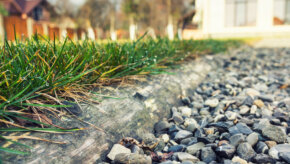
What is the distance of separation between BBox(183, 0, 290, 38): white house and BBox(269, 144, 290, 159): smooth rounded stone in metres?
10.9

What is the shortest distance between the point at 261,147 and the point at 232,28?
11.8 m

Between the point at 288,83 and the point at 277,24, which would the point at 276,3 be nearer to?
the point at 277,24

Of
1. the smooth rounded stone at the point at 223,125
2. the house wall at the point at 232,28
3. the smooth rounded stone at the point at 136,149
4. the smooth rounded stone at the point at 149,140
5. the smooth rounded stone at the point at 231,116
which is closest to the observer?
the smooth rounded stone at the point at 136,149

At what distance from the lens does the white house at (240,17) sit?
11445 mm

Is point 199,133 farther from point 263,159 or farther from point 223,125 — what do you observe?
point 263,159

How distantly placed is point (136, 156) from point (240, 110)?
923mm

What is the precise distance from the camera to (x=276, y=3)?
1178 centimetres

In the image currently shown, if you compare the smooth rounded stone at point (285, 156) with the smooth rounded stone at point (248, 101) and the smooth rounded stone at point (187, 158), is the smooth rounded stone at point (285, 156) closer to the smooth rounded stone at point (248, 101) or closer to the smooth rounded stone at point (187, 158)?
the smooth rounded stone at point (187, 158)

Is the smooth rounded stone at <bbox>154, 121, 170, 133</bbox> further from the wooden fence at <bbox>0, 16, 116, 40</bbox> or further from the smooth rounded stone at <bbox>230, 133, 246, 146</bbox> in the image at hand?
the wooden fence at <bbox>0, 16, 116, 40</bbox>

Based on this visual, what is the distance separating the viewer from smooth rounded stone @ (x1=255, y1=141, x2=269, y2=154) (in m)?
1.11

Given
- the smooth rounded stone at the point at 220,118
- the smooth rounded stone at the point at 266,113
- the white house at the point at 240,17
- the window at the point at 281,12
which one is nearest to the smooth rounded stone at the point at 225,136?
the smooth rounded stone at the point at 220,118

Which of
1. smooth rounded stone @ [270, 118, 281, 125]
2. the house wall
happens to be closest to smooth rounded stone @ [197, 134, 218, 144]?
smooth rounded stone @ [270, 118, 281, 125]

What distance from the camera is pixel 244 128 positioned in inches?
51.1

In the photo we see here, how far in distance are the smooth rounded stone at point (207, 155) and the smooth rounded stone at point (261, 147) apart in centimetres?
23
